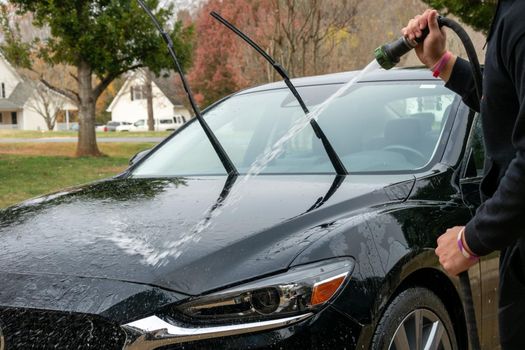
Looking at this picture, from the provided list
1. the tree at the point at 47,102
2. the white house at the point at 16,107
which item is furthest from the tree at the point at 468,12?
the white house at the point at 16,107

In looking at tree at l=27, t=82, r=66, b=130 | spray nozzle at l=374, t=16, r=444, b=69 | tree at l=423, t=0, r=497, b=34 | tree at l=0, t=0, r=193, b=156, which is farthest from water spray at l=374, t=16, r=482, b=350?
tree at l=27, t=82, r=66, b=130

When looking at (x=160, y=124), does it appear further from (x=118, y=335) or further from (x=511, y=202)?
(x=511, y=202)

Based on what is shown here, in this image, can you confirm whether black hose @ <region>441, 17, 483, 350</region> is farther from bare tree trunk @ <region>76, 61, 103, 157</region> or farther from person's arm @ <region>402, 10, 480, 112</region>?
bare tree trunk @ <region>76, 61, 103, 157</region>

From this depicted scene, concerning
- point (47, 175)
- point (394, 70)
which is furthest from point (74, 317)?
point (47, 175)

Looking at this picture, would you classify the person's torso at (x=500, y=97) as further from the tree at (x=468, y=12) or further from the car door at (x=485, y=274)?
the tree at (x=468, y=12)

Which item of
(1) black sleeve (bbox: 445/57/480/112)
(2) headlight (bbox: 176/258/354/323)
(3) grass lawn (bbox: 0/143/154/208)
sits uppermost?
(1) black sleeve (bbox: 445/57/480/112)

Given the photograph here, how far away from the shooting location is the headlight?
2037 mm

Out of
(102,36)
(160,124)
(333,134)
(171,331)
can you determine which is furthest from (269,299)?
(160,124)

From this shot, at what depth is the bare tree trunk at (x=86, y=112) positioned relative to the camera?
1891cm

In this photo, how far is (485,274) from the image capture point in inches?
114

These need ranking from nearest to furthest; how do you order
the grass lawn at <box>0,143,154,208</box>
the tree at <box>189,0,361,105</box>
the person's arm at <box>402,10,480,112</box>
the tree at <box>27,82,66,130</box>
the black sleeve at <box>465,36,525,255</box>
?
the black sleeve at <box>465,36,525,255</box> → the person's arm at <box>402,10,480,112</box> → the grass lawn at <box>0,143,154,208</box> → the tree at <box>189,0,361,105</box> → the tree at <box>27,82,66,130</box>

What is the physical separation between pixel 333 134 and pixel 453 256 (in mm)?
1769

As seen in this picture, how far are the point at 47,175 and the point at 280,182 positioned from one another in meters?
11.7

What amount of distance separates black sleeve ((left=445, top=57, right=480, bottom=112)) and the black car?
53 cm
